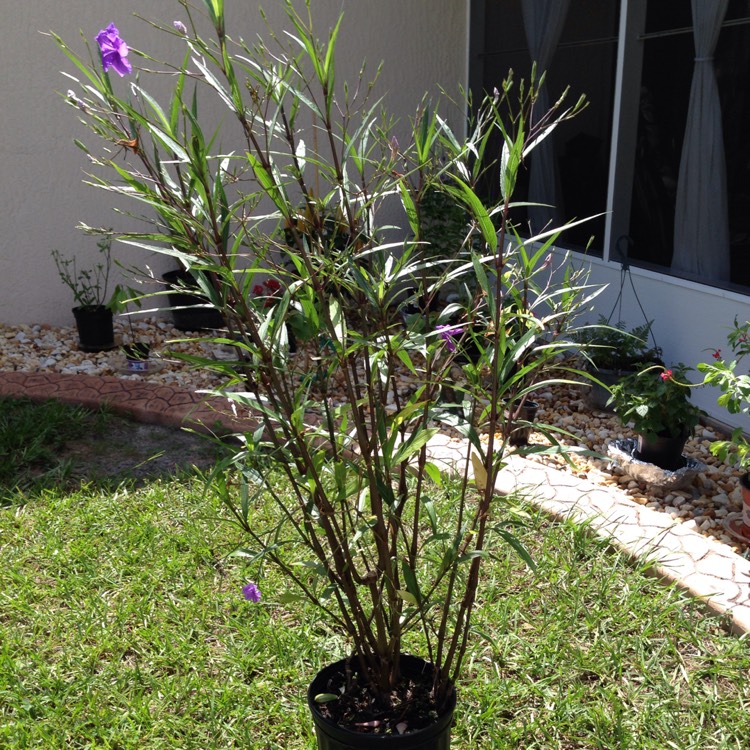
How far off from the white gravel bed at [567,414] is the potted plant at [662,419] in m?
0.15

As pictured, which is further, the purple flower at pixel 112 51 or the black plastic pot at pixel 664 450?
the black plastic pot at pixel 664 450

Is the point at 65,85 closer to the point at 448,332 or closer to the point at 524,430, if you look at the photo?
the point at 524,430

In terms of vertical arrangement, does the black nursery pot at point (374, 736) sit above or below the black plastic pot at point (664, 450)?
above

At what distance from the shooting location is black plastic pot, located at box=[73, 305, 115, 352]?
18.6 ft

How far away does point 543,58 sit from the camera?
5797mm

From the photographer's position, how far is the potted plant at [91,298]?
5.70 m

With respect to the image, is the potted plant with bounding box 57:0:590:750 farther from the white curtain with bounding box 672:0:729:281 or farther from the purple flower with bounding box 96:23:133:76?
the white curtain with bounding box 672:0:729:281

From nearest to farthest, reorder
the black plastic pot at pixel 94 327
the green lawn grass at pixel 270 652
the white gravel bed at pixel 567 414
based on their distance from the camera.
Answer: the green lawn grass at pixel 270 652 < the white gravel bed at pixel 567 414 < the black plastic pot at pixel 94 327

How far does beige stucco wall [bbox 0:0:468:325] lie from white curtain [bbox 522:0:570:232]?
605mm

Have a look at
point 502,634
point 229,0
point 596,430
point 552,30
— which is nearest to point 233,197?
point 229,0

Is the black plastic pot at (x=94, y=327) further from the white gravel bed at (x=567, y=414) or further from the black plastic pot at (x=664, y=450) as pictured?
the black plastic pot at (x=664, y=450)

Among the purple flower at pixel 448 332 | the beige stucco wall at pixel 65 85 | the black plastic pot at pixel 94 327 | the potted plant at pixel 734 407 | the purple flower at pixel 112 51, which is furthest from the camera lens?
the beige stucco wall at pixel 65 85

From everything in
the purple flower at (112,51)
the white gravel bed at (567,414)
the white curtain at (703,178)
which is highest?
the purple flower at (112,51)

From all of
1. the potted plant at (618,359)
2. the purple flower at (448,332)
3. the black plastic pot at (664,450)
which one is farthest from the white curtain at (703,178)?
the purple flower at (448,332)
